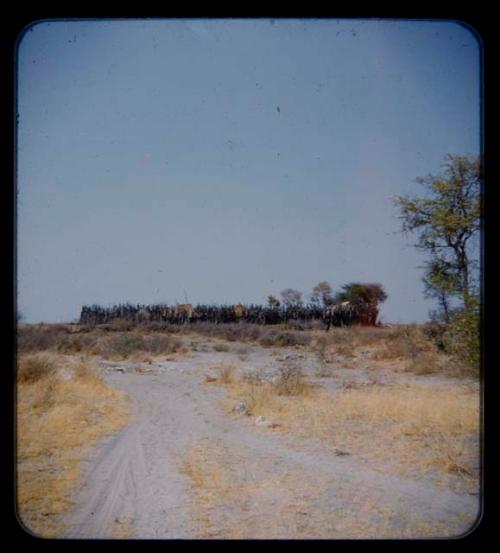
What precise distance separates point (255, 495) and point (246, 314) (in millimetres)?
21830

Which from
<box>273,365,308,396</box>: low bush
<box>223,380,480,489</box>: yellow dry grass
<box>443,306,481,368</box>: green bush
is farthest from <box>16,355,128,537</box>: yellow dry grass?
<box>443,306,481,368</box>: green bush

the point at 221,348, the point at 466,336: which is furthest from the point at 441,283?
the point at 221,348

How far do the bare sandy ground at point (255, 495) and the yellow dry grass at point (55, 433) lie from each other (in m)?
0.19

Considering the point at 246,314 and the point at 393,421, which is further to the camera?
the point at 246,314

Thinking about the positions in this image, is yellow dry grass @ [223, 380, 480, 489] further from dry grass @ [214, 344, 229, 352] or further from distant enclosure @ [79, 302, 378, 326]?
distant enclosure @ [79, 302, 378, 326]

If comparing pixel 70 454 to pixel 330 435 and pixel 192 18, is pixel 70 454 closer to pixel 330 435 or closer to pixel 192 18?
pixel 330 435

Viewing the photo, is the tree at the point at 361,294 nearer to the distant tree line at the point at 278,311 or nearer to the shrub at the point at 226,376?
the distant tree line at the point at 278,311

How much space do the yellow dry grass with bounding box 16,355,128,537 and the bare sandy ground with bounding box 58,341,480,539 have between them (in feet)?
0.62

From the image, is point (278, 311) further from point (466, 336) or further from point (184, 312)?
point (466, 336)

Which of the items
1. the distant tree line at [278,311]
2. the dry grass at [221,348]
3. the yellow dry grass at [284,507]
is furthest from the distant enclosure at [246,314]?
the yellow dry grass at [284,507]

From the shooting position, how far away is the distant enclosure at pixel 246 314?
25.4m

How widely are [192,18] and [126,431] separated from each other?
6.09 metres

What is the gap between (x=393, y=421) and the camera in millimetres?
8195
